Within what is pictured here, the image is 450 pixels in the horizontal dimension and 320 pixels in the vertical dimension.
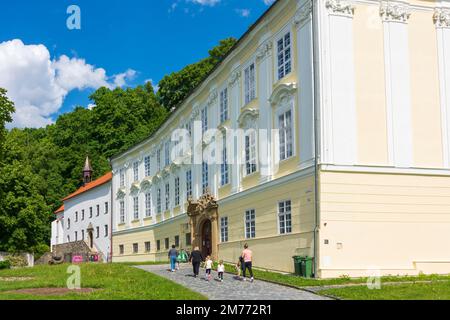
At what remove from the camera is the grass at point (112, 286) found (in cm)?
1945

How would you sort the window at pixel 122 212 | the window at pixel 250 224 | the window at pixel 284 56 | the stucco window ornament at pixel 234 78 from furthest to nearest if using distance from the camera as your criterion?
the window at pixel 122 212 < the stucco window ornament at pixel 234 78 < the window at pixel 250 224 < the window at pixel 284 56

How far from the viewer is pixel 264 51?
3103cm

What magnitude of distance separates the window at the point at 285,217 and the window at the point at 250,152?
13.2 feet

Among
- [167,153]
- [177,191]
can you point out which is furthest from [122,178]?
[177,191]

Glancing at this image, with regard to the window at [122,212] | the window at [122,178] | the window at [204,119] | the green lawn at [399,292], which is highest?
the window at [204,119]

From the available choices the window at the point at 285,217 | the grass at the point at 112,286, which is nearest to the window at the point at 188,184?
the grass at the point at 112,286

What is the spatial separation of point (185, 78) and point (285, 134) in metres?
42.1

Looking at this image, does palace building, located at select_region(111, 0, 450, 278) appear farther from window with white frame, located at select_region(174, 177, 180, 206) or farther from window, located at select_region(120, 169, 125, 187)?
window, located at select_region(120, 169, 125, 187)

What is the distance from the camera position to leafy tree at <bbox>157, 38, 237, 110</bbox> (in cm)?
6475

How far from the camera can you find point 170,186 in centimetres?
4803

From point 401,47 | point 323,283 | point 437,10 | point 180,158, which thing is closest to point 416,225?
point 323,283

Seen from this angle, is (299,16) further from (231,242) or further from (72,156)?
(72,156)

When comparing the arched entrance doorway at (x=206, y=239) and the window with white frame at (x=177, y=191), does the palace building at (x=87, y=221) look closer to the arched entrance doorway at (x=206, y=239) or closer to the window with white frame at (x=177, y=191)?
the window with white frame at (x=177, y=191)
